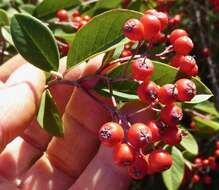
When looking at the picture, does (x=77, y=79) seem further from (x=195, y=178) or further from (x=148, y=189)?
A: (x=148, y=189)

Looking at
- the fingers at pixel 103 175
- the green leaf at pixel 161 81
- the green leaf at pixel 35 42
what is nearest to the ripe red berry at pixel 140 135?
the green leaf at pixel 161 81

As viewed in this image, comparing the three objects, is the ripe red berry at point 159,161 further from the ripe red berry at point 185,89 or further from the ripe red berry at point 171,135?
the ripe red berry at point 185,89

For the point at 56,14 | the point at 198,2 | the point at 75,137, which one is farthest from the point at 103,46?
the point at 198,2

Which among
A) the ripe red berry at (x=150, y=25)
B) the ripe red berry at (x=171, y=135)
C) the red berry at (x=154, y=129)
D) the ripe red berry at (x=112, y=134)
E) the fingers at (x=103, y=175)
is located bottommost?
the fingers at (x=103, y=175)

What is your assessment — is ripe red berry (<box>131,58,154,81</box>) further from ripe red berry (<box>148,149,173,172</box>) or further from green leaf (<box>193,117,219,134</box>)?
green leaf (<box>193,117,219,134</box>)

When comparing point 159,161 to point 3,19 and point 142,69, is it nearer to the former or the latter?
point 142,69
